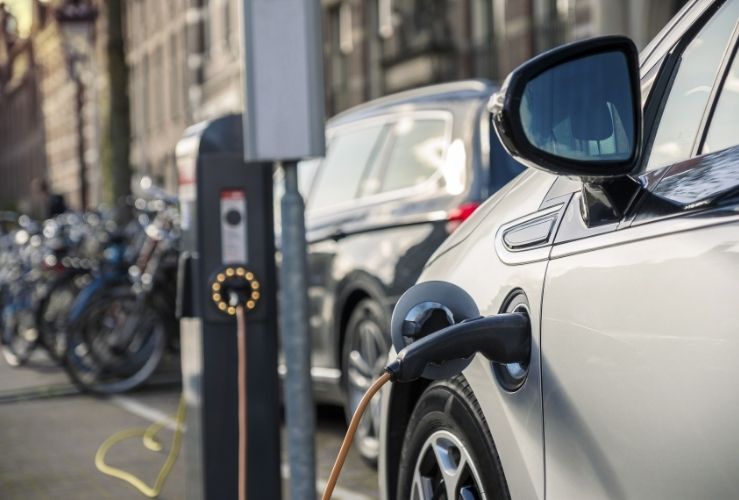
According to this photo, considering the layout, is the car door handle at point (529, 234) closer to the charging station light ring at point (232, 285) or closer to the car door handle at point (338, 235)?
the charging station light ring at point (232, 285)

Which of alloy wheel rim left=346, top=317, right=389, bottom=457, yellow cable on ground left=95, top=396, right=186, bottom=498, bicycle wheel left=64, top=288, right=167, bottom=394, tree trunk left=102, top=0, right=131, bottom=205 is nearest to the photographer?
yellow cable on ground left=95, top=396, right=186, bottom=498

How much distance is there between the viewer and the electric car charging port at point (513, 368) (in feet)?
8.23

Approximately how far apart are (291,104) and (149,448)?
3.60 m

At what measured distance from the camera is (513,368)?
2.58m

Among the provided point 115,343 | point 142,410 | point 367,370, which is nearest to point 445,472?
point 367,370

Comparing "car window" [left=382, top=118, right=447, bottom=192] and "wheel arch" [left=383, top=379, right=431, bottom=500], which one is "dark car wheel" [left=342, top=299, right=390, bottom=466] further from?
"wheel arch" [left=383, top=379, right=431, bottom=500]

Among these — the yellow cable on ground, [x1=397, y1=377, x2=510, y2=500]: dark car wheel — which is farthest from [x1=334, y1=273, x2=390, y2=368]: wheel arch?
[x1=397, y1=377, x2=510, y2=500]: dark car wheel

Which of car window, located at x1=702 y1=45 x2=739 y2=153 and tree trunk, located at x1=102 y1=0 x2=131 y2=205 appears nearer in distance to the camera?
car window, located at x1=702 y1=45 x2=739 y2=153

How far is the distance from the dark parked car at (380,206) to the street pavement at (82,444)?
0.48 metres

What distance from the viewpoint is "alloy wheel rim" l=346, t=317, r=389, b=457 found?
6.39 metres

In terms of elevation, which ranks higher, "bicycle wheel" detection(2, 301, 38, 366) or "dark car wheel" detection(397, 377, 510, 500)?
"dark car wheel" detection(397, 377, 510, 500)

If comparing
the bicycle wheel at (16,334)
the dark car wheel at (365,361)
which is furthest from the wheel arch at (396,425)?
the bicycle wheel at (16,334)

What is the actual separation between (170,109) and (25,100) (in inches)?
1584

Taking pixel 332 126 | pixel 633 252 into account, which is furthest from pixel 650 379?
pixel 332 126
